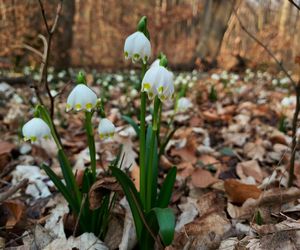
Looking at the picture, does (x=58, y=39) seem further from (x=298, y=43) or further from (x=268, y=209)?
(x=298, y=43)

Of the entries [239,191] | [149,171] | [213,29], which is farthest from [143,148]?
[213,29]

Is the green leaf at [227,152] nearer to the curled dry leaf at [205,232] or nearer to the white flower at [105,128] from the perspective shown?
the curled dry leaf at [205,232]

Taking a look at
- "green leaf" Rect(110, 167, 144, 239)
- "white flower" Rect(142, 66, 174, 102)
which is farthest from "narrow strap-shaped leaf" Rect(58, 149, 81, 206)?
"white flower" Rect(142, 66, 174, 102)

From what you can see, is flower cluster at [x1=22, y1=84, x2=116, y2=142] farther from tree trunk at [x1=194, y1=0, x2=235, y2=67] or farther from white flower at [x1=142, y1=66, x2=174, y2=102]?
tree trunk at [x1=194, y1=0, x2=235, y2=67]

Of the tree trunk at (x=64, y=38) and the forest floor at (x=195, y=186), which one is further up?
the tree trunk at (x=64, y=38)

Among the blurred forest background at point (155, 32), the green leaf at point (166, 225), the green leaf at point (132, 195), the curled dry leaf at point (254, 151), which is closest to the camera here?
the green leaf at point (166, 225)

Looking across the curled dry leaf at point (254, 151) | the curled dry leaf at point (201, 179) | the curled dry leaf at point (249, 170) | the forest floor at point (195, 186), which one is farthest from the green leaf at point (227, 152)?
the curled dry leaf at point (201, 179)

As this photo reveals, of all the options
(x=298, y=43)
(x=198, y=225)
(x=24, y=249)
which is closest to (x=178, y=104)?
(x=198, y=225)

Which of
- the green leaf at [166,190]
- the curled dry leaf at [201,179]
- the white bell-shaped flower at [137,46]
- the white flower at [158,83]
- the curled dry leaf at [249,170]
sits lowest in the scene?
the curled dry leaf at [249,170]
